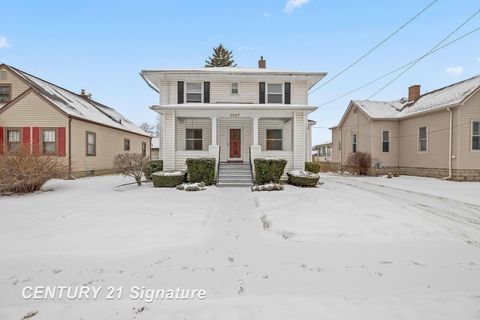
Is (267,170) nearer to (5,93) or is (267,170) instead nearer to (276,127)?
(276,127)

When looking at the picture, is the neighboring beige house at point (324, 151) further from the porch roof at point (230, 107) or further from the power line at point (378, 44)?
the porch roof at point (230, 107)


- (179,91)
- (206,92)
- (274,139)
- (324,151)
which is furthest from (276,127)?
(324,151)

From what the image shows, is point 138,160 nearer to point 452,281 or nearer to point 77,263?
point 77,263

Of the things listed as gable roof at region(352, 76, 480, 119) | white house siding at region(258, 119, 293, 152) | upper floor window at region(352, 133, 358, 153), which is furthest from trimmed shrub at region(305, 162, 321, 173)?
upper floor window at region(352, 133, 358, 153)

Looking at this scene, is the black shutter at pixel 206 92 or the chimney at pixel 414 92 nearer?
the black shutter at pixel 206 92

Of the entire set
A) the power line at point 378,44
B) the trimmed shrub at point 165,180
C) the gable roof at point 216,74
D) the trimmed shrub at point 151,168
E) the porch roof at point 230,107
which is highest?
the power line at point 378,44

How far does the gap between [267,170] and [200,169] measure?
3.30 metres

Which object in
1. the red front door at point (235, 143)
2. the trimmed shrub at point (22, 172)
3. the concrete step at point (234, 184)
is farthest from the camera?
the red front door at point (235, 143)

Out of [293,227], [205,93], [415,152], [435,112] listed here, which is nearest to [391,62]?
[435,112]

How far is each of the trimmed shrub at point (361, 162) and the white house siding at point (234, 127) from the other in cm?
940

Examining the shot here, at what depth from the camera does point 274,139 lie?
1593 centimetres

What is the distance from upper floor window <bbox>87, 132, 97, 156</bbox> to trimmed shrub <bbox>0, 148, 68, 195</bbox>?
7.11 metres

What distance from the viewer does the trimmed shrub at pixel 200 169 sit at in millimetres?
12250

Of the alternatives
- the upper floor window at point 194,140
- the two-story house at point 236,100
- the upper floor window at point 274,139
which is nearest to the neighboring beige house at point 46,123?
the two-story house at point 236,100
